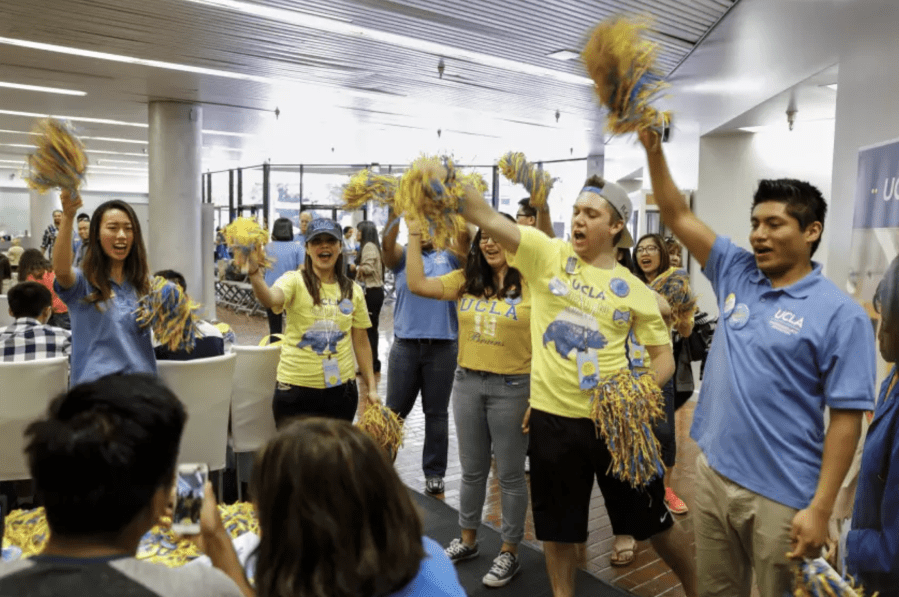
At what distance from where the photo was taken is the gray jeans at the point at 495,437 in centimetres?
334

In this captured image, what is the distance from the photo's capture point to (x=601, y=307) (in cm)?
275

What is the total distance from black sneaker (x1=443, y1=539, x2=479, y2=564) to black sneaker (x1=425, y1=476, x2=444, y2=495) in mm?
912

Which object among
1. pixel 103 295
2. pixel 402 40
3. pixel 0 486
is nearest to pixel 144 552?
pixel 103 295

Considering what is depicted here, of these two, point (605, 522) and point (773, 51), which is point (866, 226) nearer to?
point (605, 522)

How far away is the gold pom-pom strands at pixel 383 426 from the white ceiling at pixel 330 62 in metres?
1.40

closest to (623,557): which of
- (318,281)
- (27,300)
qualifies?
(318,281)

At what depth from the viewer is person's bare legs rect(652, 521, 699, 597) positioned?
287cm

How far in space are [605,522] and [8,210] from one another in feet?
99.4

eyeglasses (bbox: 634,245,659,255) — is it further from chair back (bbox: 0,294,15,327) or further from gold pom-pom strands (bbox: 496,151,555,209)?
chair back (bbox: 0,294,15,327)

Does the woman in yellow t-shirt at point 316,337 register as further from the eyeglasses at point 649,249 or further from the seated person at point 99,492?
the seated person at point 99,492

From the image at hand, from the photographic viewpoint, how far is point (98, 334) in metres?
2.92

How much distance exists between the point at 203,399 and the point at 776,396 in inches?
102

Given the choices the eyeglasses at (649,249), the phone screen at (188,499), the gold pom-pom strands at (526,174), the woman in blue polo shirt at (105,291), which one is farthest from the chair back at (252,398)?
the phone screen at (188,499)

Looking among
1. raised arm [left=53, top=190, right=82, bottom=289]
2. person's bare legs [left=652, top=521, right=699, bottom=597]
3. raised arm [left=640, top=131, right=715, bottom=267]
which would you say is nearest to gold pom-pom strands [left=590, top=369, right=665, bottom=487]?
person's bare legs [left=652, top=521, right=699, bottom=597]
